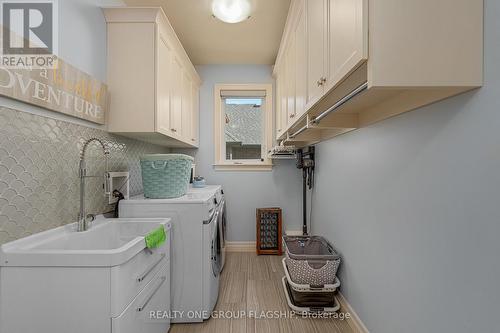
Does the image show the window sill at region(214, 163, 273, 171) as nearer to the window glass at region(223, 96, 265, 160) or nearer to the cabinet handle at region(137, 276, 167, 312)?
the window glass at region(223, 96, 265, 160)

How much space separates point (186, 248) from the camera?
1721 millimetres

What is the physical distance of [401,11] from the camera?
2.66 feet

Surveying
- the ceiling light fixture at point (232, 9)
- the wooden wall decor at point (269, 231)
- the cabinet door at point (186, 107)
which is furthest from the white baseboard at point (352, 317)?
the ceiling light fixture at point (232, 9)

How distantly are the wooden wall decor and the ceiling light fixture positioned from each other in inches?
85.9

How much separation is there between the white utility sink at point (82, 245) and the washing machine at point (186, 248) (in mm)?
132

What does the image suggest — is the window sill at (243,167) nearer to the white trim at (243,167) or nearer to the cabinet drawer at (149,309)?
the white trim at (243,167)

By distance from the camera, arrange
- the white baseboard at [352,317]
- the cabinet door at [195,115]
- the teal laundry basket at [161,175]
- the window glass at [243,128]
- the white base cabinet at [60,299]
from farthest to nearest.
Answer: the window glass at [243,128]
the cabinet door at [195,115]
the teal laundry basket at [161,175]
the white baseboard at [352,317]
the white base cabinet at [60,299]

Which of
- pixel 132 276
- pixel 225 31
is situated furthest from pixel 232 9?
pixel 132 276

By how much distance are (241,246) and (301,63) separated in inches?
96.6

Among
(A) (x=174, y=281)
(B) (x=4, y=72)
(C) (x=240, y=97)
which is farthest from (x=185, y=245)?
(C) (x=240, y=97)

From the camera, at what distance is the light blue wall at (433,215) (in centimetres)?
77

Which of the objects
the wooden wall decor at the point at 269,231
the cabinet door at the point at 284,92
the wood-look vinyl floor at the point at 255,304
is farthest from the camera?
the wooden wall decor at the point at 269,231

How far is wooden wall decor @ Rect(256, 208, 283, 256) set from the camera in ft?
10.1

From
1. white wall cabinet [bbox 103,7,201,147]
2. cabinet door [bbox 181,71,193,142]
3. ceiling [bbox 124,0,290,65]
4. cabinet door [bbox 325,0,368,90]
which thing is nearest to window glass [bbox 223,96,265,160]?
ceiling [bbox 124,0,290,65]
